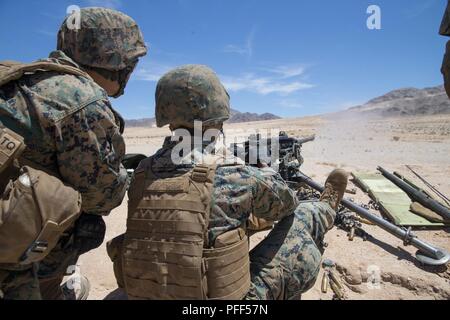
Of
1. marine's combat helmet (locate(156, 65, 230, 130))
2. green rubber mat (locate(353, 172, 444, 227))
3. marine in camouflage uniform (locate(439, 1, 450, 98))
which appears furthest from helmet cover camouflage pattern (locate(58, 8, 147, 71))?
green rubber mat (locate(353, 172, 444, 227))

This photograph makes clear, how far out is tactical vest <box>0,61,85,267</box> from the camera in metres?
1.60

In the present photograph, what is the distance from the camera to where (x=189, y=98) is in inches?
101

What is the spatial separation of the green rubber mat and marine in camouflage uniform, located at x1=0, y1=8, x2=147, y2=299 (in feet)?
15.2

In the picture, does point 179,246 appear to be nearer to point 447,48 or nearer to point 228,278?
point 228,278

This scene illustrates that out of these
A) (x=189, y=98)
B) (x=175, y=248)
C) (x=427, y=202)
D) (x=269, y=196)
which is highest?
(x=189, y=98)

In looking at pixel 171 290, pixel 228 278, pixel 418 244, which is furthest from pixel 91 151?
pixel 418 244

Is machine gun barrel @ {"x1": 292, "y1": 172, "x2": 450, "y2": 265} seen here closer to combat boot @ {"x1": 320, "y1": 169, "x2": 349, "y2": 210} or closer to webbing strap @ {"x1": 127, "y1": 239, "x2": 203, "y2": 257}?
combat boot @ {"x1": 320, "y1": 169, "x2": 349, "y2": 210}

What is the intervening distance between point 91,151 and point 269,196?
1.26 metres

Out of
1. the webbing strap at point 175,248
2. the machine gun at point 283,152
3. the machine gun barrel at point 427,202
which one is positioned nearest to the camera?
the webbing strap at point 175,248

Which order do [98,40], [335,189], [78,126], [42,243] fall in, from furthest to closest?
1. [335,189]
2. [98,40]
3. [78,126]
4. [42,243]

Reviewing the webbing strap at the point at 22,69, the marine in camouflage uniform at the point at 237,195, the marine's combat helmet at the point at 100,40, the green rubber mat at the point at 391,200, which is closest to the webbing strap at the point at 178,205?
the marine in camouflage uniform at the point at 237,195

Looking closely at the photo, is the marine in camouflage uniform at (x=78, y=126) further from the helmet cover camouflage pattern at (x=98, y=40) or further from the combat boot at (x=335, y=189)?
the combat boot at (x=335, y=189)

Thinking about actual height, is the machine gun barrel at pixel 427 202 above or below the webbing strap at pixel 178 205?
below

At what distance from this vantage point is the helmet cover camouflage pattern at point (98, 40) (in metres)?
2.43
